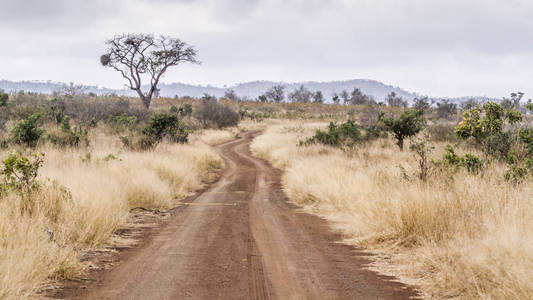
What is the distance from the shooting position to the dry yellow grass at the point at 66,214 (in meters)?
4.57

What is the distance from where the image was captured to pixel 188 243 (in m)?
7.10

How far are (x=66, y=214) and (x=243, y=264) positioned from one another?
3213mm

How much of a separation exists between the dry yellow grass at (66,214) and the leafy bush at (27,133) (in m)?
2.51

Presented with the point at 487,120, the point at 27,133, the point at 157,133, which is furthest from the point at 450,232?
the point at 157,133

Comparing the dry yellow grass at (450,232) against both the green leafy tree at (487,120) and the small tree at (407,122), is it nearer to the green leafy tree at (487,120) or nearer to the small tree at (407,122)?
the green leafy tree at (487,120)

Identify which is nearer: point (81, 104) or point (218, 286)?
point (218, 286)

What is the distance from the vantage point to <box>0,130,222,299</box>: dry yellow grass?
4.57m

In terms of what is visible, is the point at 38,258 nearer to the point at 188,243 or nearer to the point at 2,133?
the point at 188,243

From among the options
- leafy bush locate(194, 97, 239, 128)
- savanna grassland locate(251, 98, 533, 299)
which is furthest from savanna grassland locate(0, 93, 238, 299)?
leafy bush locate(194, 97, 239, 128)

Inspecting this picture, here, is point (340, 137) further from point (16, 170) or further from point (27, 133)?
point (16, 170)

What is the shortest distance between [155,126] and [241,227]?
16.2 m

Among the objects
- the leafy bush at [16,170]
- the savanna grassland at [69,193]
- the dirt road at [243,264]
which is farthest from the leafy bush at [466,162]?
the leafy bush at [16,170]

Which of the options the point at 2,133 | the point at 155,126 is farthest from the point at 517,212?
the point at 155,126

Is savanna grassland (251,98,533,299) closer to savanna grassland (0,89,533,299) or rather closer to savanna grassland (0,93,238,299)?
savanna grassland (0,89,533,299)
